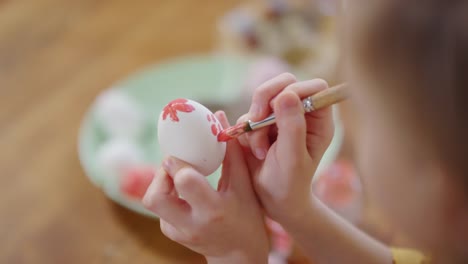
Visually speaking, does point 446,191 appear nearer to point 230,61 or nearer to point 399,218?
point 399,218

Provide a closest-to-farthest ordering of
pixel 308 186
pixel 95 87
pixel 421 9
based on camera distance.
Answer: pixel 421 9 < pixel 308 186 < pixel 95 87

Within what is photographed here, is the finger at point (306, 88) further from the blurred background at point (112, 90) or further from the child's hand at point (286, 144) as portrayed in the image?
the blurred background at point (112, 90)

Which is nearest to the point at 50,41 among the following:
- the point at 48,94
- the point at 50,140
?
the point at 48,94

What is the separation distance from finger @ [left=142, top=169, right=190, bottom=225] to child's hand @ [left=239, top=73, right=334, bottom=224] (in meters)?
0.09

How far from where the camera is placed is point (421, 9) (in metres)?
0.34

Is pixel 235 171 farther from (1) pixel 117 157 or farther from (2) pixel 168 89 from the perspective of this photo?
(2) pixel 168 89

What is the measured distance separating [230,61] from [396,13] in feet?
2.45

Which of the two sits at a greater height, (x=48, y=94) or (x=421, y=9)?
(x=421, y=9)

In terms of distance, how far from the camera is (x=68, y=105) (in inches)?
40.1

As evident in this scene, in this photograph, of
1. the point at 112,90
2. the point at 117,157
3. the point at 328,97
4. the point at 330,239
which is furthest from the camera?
the point at 112,90

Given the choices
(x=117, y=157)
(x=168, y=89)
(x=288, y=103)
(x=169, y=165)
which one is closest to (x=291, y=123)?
(x=288, y=103)

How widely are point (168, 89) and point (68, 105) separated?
0.17 m

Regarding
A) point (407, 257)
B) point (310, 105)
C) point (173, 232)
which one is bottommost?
point (407, 257)

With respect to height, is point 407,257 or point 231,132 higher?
point 231,132
